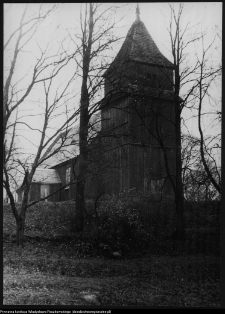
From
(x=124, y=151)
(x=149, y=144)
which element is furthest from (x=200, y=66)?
(x=124, y=151)

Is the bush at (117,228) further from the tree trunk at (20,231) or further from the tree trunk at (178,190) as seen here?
the tree trunk at (20,231)

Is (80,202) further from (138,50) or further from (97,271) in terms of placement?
(138,50)

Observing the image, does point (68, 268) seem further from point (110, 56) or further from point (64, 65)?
point (110, 56)

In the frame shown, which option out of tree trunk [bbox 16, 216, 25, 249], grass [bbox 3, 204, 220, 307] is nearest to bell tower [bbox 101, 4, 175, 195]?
grass [bbox 3, 204, 220, 307]

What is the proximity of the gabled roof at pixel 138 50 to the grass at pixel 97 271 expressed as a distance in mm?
5571

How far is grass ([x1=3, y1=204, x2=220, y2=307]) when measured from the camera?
769 centimetres

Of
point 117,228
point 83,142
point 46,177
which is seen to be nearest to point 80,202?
point 46,177

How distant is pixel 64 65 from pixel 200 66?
458cm

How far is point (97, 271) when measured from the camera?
922 cm

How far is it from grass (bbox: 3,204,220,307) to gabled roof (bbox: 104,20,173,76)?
557 centimetres

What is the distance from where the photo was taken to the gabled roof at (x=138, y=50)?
10.4 meters

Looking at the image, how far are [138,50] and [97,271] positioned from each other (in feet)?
24.5

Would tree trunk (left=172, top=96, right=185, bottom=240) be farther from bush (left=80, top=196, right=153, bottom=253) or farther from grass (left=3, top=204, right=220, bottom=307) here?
bush (left=80, top=196, right=153, bottom=253)

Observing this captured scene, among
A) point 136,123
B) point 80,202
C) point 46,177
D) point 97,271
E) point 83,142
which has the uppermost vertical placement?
point 136,123
